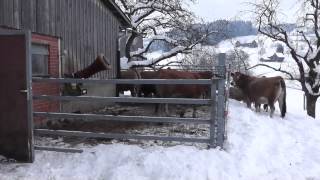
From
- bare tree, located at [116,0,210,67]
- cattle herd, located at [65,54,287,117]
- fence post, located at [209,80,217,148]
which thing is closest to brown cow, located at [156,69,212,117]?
cattle herd, located at [65,54,287,117]

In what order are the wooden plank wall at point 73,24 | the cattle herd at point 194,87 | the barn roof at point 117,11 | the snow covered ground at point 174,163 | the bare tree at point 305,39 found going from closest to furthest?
the snow covered ground at point 174,163 < the wooden plank wall at point 73,24 < the cattle herd at point 194,87 < the barn roof at point 117,11 < the bare tree at point 305,39

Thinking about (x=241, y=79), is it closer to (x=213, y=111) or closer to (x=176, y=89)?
(x=176, y=89)

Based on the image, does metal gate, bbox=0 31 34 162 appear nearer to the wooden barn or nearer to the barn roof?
the wooden barn

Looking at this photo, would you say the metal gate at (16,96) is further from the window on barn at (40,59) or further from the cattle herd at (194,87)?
the cattle herd at (194,87)

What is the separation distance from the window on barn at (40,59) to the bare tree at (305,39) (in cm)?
1671

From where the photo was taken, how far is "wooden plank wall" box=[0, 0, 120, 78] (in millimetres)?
10086

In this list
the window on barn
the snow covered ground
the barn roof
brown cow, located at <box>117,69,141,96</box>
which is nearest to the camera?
the snow covered ground

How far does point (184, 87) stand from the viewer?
11.6m

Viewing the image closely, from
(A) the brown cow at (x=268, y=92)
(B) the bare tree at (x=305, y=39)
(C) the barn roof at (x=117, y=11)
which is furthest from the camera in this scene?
(B) the bare tree at (x=305, y=39)

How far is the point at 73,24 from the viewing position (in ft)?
43.3

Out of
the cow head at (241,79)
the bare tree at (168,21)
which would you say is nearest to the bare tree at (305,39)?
the bare tree at (168,21)

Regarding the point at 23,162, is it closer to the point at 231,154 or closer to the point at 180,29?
the point at 231,154

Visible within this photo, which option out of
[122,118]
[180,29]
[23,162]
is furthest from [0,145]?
[180,29]

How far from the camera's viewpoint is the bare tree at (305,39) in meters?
24.3
